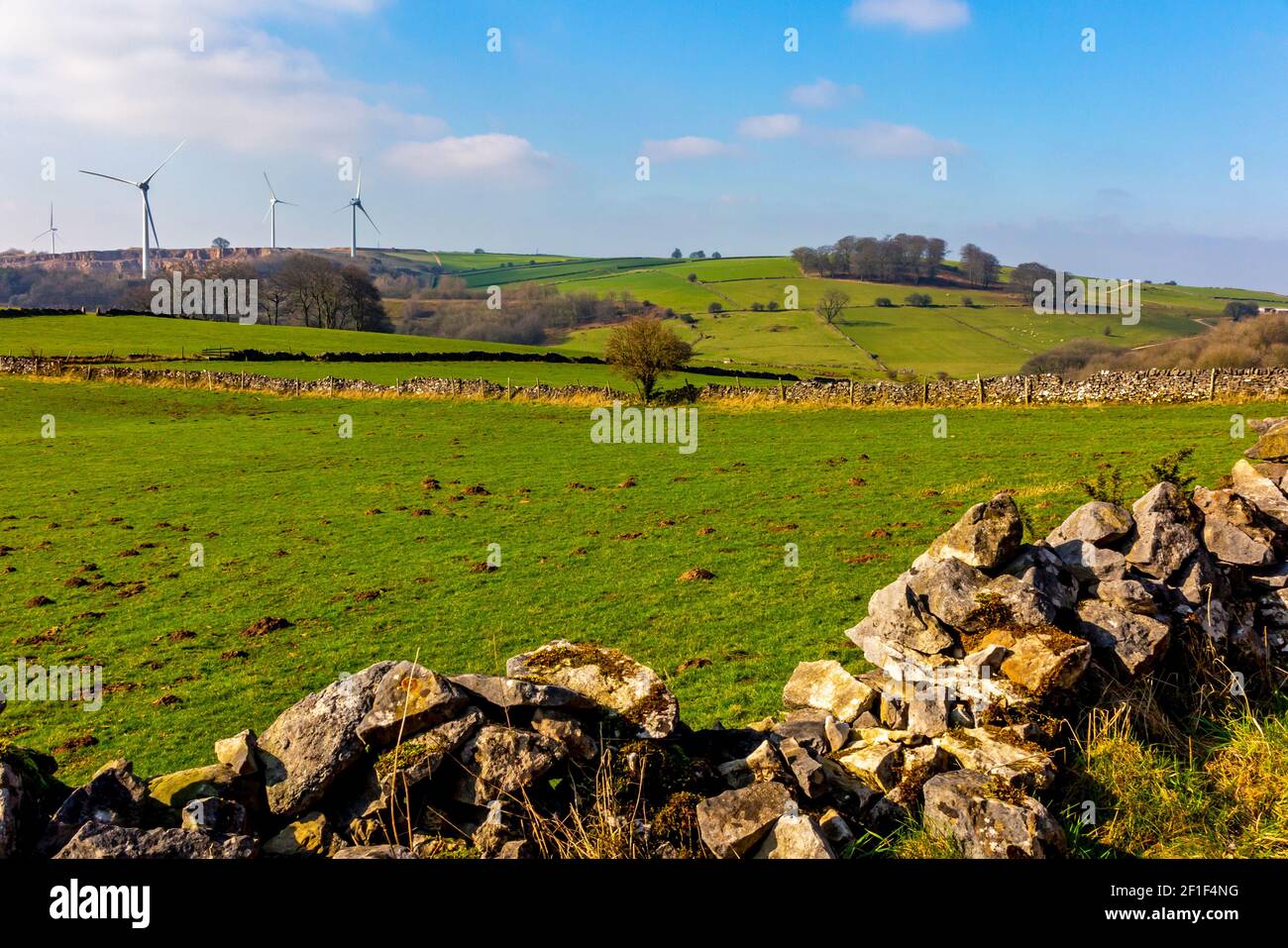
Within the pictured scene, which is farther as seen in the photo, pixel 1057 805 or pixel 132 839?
pixel 1057 805

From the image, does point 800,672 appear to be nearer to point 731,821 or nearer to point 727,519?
point 731,821

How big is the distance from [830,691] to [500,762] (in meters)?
3.92

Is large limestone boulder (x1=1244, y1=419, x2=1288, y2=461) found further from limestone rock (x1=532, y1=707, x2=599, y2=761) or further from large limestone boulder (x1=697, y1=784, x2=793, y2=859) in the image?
limestone rock (x1=532, y1=707, x2=599, y2=761)

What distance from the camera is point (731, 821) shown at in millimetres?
5840

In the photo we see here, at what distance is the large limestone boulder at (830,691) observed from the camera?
27.0 feet

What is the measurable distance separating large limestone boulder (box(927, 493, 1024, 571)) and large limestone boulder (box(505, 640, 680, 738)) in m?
3.89

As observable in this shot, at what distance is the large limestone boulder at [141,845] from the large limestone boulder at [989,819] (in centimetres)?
460

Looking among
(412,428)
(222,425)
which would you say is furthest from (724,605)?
(222,425)

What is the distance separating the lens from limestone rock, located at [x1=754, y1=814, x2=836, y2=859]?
5465 millimetres

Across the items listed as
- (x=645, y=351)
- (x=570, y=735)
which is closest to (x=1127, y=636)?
(x=570, y=735)

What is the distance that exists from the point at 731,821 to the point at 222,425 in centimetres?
4352
